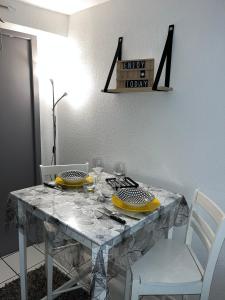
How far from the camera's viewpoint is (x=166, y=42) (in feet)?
5.12

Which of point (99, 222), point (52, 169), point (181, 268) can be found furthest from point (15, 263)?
point (181, 268)

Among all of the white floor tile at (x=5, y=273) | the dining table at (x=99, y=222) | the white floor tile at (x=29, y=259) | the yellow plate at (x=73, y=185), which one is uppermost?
the yellow plate at (x=73, y=185)

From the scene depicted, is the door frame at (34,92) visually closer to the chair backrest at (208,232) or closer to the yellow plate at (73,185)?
the yellow plate at (73,185)

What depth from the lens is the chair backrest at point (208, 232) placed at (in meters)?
1.15

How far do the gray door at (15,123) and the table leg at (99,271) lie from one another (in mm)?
1365

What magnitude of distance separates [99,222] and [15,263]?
143 centimetres

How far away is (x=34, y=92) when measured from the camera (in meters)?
2.21

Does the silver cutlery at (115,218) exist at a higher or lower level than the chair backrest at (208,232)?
higher

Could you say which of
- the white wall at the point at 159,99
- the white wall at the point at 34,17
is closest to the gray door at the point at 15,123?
the white wall at the point at 34,17

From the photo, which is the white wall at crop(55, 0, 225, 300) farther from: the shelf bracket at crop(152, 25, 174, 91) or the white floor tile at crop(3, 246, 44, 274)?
the white floor tile at crop(3, 246, 44, 274)

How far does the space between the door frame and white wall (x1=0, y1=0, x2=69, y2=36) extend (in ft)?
0.38

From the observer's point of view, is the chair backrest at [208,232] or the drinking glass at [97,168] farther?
the drinking glass at [97,168]

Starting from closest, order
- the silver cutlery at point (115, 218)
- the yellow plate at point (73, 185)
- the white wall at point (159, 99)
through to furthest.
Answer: the silver cutlery at point (115, 218)
the white wall at point (159, 99)
the yellow plate at point (73, 185)

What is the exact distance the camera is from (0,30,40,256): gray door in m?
2.02
